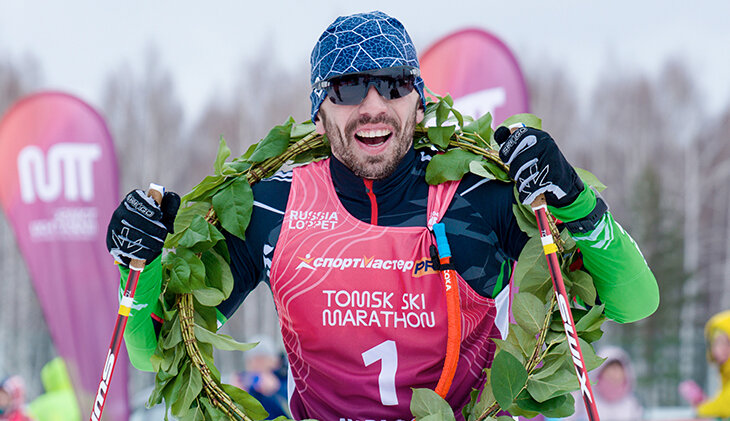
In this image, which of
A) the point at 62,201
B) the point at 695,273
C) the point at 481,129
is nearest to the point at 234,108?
the point at 62,201

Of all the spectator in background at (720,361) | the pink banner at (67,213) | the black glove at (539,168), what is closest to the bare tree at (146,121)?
the pink banner at (67,213)

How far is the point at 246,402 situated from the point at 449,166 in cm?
87

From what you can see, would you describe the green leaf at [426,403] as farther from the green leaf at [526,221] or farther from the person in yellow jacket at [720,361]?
the person in yellow jacket at [720,361]

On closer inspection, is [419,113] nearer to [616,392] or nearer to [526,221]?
[526,221]

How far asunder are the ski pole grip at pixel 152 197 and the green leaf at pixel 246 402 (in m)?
0.41

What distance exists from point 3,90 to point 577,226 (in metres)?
19.4

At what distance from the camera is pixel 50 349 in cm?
1664

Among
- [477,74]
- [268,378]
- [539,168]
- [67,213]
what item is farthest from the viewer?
[67,213]

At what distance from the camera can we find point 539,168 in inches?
63.7

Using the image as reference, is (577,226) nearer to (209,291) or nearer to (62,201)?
(209,291)

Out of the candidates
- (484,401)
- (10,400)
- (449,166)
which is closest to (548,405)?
(484,401)

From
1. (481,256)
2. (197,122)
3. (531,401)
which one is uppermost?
(481,256)

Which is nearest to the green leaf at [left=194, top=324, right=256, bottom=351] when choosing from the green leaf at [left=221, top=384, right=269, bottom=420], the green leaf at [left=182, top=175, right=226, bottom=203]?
the green leaf at [left=221, top=384, right=269, bottom=420]

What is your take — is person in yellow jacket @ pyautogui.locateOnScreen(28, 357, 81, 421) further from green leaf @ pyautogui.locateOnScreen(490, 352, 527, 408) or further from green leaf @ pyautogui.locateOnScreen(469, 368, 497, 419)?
green leaf @ pyautogui.locateOnScreen(490, 352, 527, 408)
